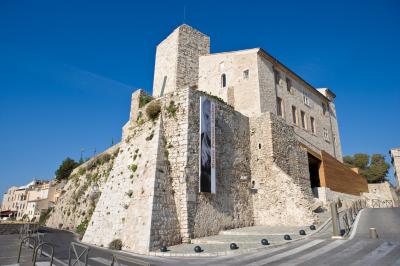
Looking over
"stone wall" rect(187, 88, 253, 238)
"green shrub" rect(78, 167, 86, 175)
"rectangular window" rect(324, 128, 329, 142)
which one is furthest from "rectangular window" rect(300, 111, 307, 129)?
"green shrub" rect(78, 167, 86, 175)

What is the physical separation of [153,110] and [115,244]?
7597 mm

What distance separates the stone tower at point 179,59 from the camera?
24.9 meters

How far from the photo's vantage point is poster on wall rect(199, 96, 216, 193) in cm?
1373

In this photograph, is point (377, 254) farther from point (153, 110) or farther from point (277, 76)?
point (277, 76)

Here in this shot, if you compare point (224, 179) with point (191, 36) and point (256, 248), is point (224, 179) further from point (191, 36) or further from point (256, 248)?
point (191, 36)

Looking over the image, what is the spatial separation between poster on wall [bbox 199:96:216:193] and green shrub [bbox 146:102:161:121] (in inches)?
106

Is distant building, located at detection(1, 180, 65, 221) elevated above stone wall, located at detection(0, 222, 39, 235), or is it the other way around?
distant building, located at detection(1, 180, 65, 221)

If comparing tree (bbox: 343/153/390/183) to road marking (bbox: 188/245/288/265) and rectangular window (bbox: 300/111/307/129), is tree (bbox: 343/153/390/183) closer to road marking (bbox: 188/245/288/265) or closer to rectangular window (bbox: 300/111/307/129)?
rectangular window (bbox: 300/111/307/129)

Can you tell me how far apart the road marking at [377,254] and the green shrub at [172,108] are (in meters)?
10.7

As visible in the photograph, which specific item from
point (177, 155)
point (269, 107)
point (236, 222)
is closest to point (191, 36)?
point (269, 107)

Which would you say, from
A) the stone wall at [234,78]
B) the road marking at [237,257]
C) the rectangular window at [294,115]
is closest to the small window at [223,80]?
the stone wall at [234,78]

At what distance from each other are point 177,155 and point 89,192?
13.6 m

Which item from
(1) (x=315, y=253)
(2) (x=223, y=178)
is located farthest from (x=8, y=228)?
(1) (x=315, y=253)

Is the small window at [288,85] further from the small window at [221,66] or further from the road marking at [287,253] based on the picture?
the road marking at [287,253]
